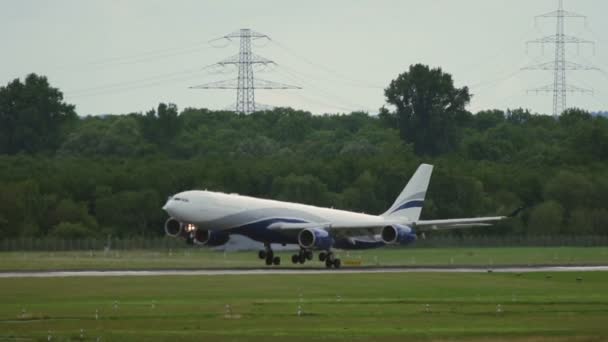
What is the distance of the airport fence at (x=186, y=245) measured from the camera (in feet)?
328

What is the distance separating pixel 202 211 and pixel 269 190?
160 ft

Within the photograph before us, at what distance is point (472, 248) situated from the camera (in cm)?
10762

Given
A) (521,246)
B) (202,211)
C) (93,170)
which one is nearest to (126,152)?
(93,170)

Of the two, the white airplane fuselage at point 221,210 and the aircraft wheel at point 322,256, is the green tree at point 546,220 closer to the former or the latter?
the aircraft wheel at point 322,256

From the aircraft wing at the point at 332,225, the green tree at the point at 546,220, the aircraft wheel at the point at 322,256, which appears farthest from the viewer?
the green tree at the point at 546,220

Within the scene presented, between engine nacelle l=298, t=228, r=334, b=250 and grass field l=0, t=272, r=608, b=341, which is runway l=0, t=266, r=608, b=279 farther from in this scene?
grass field l=0, t=272, r=608, b=341

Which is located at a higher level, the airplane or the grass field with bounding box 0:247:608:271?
the airplane

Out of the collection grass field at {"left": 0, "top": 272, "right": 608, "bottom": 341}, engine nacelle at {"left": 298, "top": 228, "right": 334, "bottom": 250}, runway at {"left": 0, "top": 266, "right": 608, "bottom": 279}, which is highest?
engine nacelle at {"left": 298, "top": 228, "right": 334, "bottom": 250}

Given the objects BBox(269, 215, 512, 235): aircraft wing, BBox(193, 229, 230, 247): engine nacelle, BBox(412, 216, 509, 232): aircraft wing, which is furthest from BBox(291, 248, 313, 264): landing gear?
BBox(412, 216, 509, 232): aircraft wing

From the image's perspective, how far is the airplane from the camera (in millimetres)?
83875

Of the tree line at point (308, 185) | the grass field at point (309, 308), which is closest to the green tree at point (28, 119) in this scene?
the tree line at point (308, 185)

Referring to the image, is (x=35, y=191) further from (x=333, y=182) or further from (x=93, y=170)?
(x=333, y=182)

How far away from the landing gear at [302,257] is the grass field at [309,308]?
12.2 meters

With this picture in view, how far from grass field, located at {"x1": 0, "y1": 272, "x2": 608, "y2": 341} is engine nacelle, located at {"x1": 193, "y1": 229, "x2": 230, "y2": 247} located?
14.0m
